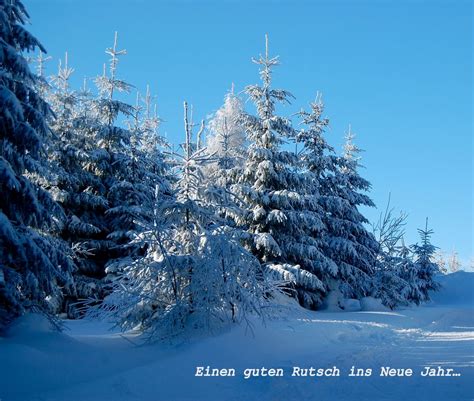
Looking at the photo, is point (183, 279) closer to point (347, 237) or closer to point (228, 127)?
point (347, 237)

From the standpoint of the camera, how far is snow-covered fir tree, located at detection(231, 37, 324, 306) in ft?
61.8

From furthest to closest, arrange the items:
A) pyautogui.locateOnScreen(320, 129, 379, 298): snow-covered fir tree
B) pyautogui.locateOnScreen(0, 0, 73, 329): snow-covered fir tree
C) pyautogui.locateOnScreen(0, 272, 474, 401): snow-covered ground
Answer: pyautogui.locateOnScreen(320, 129, 379, 298): snow-covered fir tree → pyautogui.locateOnScreen(0, 0, 73, 329): snow-covered fir tree → pyautogui.locateOnScreen(0, 272, 474, 401): snow-covered ground

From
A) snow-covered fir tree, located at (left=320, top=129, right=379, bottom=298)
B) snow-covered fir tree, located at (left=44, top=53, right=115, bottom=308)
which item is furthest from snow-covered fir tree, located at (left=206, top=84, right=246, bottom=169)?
snow-covered fir tree, located at (left=44, top=53, right=115, bottom=308)

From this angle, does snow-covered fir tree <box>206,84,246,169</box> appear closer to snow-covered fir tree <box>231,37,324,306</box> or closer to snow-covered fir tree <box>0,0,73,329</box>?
snow-covered fir tree <box>231,37,324,306</box>

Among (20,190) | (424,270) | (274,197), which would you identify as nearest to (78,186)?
(274,197)

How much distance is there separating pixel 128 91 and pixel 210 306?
15388 mm

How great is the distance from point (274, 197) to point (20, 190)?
38.0 feet

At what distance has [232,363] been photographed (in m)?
8.34

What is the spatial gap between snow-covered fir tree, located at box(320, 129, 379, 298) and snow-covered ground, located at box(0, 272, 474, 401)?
10.5m

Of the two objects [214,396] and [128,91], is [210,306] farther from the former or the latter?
[128,91]

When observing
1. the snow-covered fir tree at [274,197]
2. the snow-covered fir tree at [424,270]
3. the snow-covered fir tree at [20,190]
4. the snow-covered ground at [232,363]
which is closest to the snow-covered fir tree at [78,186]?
the snow-covered fir tree at [274,197]

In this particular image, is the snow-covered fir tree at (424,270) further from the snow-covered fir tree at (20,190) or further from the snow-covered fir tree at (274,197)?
the snow-covered fir tree at (20,190)

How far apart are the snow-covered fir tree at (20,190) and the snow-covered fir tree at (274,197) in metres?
9.86

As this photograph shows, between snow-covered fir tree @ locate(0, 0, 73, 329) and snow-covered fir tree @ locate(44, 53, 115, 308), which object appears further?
snow-covered fir tree @ locate(44, 53, 115, 308)
